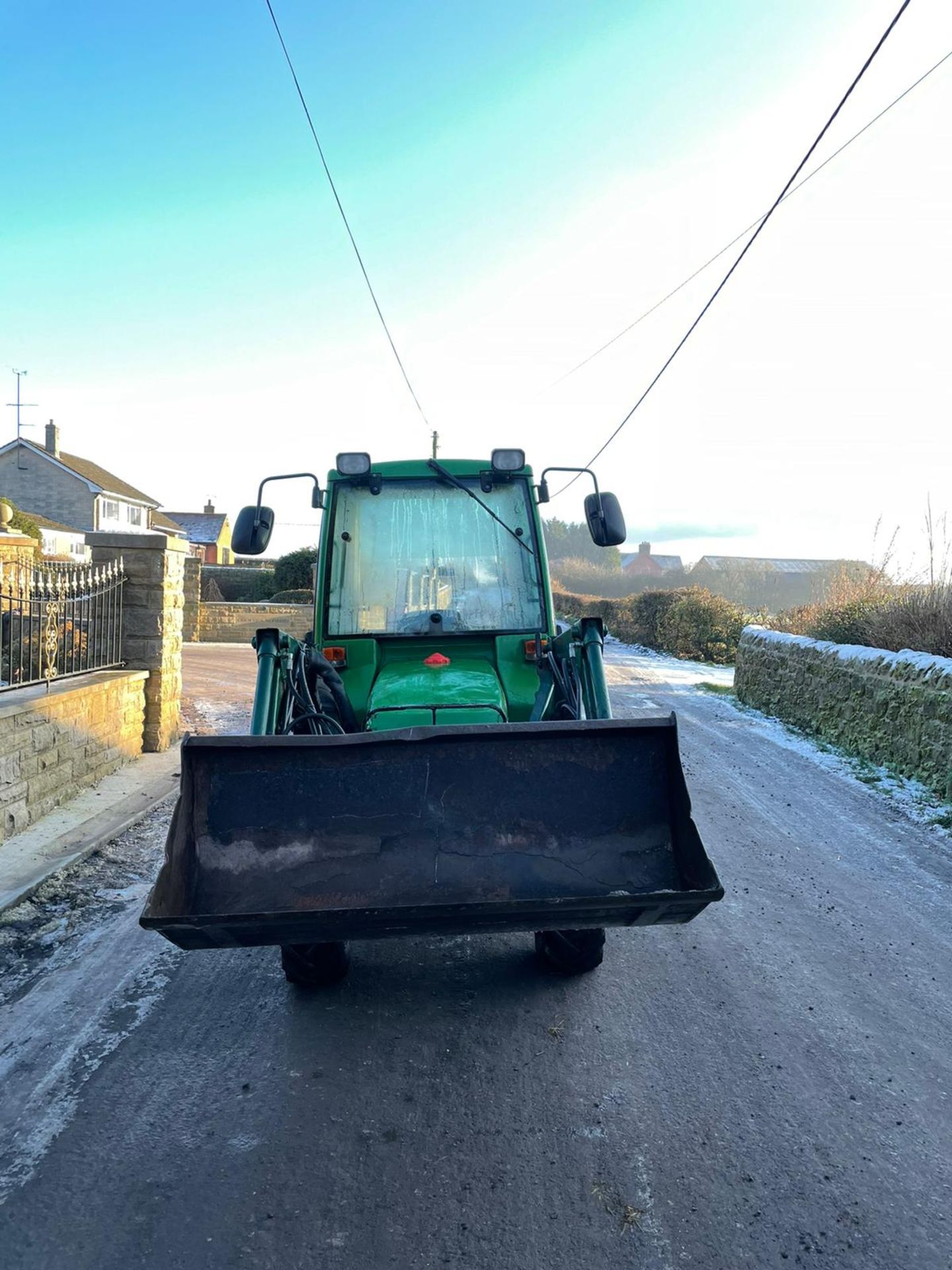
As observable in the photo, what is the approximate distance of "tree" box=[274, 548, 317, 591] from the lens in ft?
86.1

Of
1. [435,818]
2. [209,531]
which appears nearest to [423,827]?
[435,818]

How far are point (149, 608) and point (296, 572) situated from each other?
58.6ft

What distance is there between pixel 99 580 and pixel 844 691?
27.2 feet

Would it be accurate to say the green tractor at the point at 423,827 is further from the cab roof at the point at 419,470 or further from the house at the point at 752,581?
the house at the point at 752,581

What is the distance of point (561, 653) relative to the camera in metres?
4.83

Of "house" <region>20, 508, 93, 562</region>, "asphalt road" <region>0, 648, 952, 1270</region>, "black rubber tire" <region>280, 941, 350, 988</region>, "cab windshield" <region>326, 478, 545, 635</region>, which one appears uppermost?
"house" <region>20, 508, 93, 562</region>

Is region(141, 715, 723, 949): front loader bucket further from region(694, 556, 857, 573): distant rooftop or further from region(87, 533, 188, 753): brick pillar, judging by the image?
region(694, 556, 857, 573): distant rooftop

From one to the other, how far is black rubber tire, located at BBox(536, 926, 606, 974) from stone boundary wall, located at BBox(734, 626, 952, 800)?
198 inches

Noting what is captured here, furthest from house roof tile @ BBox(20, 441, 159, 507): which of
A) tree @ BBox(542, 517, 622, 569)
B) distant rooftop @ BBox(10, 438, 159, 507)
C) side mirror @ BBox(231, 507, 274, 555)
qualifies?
side mirror @ BBox(231, 507, 274, 555)

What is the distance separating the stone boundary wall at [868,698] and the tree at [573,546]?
188ft

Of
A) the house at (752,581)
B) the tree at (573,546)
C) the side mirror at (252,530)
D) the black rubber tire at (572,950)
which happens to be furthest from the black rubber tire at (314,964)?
the tree at (573,546)

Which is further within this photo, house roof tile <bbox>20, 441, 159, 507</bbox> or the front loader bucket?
house roof tile <bbox>20, 441, 159, 507</bbox>

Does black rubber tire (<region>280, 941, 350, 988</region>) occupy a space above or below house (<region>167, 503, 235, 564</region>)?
below

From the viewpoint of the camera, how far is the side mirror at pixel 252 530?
4.98 meters
